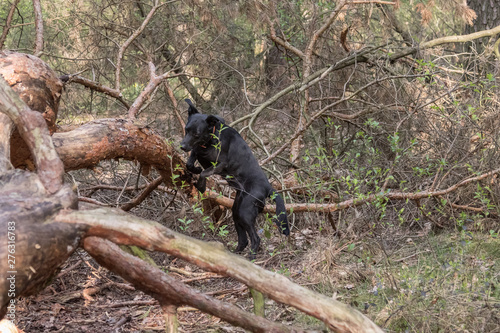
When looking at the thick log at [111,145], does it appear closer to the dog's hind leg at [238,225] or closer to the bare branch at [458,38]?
the dog's hind leg at [238,225]

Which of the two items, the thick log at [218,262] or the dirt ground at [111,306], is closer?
the thick log at [218,262]

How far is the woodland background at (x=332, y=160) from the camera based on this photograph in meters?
4.24

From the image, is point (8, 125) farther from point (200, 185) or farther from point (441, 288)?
point (441, 288)

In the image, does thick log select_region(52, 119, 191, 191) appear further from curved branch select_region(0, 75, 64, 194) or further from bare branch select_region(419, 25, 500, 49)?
bare branch select_region(419, 25, 500, 49)

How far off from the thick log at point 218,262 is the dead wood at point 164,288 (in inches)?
8.0

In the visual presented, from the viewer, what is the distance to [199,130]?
519 centimetres

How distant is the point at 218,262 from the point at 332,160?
4.29 meters

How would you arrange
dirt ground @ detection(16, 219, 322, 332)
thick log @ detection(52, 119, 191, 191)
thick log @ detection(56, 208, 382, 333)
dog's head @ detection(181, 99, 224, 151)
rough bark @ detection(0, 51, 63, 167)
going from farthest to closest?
dog's head @ detection(181, 99, 224, 151), thick log @ detection(52, 119, 191, 191), dirt ground @ detection(16, 219, 322, 332), rough bark @ detection(0, 51, 63, 167), thick log @ detection(56, 208, 382, 333)

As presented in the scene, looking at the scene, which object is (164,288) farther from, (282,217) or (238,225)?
(238,225)

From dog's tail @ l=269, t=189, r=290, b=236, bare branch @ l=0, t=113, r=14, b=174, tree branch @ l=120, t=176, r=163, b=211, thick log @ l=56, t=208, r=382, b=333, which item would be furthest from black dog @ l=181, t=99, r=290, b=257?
thick log @ l=56, t=208, r=382, b=333

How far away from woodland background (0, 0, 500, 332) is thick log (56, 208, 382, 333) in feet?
3.16

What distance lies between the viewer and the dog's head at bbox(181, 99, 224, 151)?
16.8 ft

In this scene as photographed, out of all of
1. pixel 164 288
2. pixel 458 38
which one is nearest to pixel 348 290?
pixel 164 288

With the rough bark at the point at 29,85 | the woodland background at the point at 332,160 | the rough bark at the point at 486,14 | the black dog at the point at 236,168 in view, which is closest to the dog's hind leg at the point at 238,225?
the black dog at the point at 236,168
